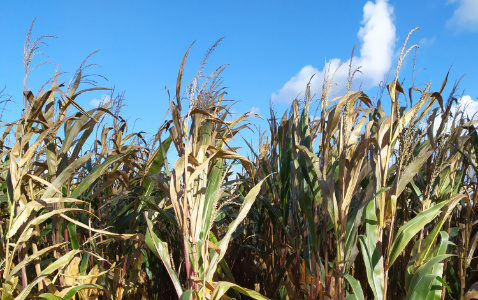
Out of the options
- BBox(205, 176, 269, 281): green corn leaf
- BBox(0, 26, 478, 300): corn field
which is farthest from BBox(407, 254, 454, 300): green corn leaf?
BBox(205, 176, 269, 281): green corn leaf

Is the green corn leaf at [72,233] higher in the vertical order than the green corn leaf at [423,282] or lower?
higher

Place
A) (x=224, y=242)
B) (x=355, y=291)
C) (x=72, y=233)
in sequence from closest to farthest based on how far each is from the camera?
(x=355, y=291) → (x=224, y=242) → (x=72, y=233)

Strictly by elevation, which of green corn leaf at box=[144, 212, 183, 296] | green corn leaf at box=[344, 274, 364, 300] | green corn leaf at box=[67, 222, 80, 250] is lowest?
green corn leaf at box=[344, 274, 364, 300]

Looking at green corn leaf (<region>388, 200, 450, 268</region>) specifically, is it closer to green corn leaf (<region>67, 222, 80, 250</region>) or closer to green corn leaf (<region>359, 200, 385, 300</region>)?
green corn leaf (<region>359, 200, 385, 300</region>)

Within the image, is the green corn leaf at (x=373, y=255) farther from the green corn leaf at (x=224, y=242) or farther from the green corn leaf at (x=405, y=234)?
the green corn leaf at (x=224, y=242)

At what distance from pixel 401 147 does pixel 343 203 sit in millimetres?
292

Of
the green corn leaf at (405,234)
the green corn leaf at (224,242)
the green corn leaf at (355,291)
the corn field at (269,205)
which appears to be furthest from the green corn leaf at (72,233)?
the green corn leaf at (405,234)

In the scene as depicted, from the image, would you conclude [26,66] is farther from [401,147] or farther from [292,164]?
[401,147]

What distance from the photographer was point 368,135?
5.65 ft

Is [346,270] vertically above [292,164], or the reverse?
[292,164]

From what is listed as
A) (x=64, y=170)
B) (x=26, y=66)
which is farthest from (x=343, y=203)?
(x=26, y=66)

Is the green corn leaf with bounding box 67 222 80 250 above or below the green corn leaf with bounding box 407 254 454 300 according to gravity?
above

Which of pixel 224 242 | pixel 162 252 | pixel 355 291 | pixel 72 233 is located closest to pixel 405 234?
pixel 355 291

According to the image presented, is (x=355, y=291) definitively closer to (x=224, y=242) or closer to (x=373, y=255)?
(x=373, y=255)
